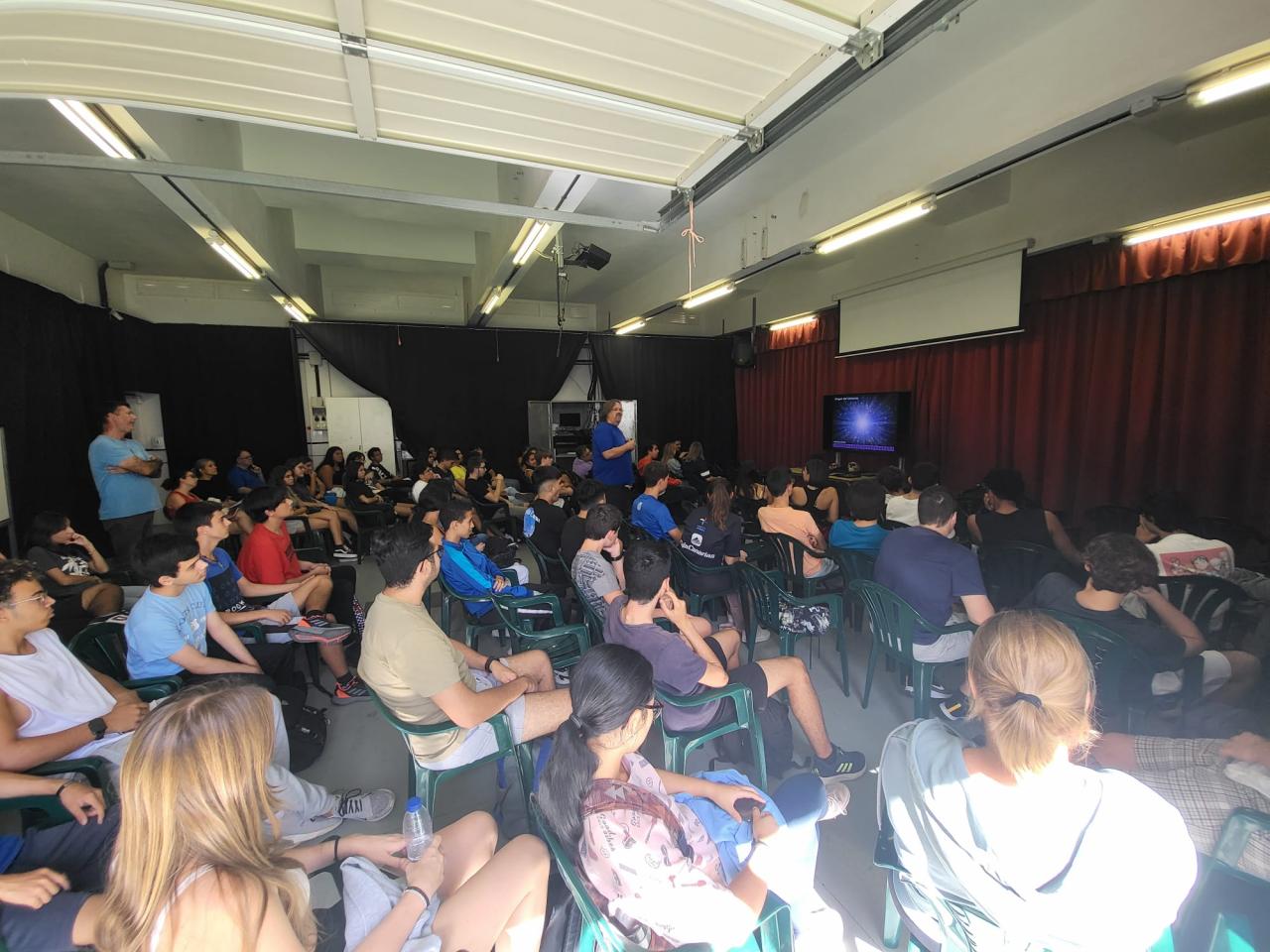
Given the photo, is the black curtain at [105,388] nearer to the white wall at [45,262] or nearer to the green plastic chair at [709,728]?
the white wall at [45,262]

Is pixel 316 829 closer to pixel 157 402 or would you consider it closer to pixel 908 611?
pixel 908 611

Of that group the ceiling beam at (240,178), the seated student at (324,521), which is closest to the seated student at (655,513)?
the ceiling beam at (240,178)

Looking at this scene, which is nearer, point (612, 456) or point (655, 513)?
point (655, 513)

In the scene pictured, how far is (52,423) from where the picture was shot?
4.69m

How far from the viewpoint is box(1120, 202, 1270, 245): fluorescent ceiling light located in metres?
3.25

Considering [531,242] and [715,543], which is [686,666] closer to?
[715,543]

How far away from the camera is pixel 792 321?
7.80 metres

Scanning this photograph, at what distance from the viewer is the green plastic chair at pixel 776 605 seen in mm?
2734

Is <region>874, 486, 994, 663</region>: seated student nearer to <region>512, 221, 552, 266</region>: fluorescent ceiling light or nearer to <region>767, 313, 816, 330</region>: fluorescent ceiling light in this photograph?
<region>512, 221, 552, 266</region>: fluorescent ceiling light

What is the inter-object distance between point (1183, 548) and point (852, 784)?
2.06 m

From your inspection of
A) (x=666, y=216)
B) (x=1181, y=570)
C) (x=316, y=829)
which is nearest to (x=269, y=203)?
(x=666, y=216)

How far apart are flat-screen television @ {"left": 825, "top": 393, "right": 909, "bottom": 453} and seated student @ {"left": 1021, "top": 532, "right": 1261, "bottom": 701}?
14.3ft

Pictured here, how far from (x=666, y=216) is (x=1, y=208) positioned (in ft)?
20.0

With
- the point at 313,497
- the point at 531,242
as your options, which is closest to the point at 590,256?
the point at 531,242
